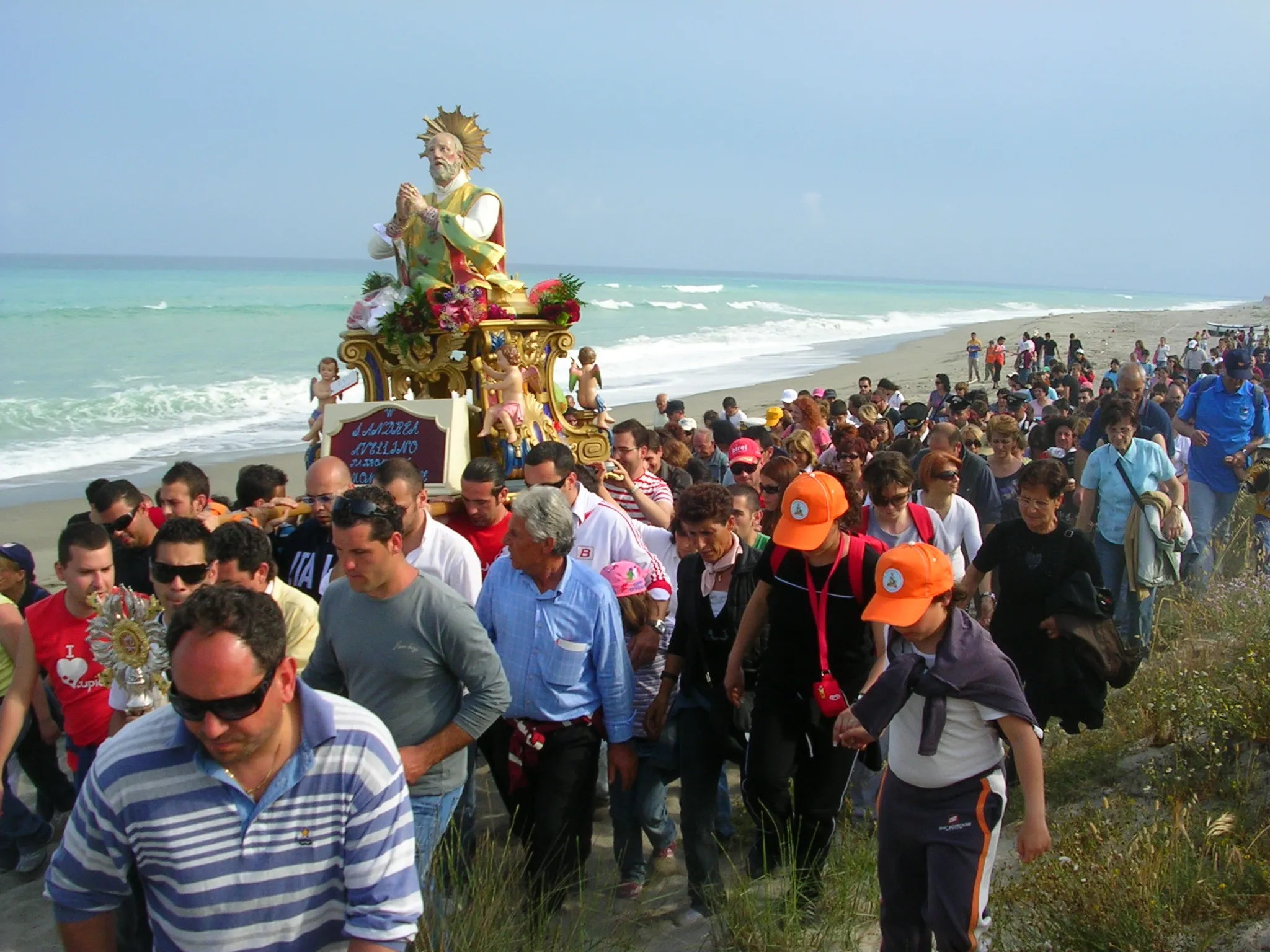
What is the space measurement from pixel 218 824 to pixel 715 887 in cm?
251

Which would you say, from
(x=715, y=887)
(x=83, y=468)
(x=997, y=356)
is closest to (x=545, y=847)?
(x=715, y=887)

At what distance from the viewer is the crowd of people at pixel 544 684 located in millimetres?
2463

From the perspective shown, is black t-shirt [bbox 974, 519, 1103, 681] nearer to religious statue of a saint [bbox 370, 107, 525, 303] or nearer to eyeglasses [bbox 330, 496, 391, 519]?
eyeglasses [bbox 330, 496, 391, 519]

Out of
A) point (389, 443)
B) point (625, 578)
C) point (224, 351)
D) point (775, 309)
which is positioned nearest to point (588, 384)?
point (389, 443)

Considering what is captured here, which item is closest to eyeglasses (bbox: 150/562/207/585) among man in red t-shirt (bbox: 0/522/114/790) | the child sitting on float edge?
man in red t-shirt (bbox: 0/522/114/790)

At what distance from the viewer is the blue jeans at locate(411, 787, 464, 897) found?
12.5 feet

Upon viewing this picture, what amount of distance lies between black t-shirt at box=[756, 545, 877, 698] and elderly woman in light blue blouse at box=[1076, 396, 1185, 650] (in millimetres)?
3225

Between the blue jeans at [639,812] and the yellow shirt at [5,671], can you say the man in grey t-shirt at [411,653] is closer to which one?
the blue jeans at [639,812]

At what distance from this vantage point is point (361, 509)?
12.2 ft

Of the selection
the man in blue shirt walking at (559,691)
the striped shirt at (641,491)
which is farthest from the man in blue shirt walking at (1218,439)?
the man in blue shirt walking at (559,691)

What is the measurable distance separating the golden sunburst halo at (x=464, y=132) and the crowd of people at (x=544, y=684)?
2938 millimetres

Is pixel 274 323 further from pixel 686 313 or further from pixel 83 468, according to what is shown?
pixel 83 468

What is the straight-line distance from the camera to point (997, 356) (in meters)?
32.3

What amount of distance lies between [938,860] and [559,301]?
538 cm
